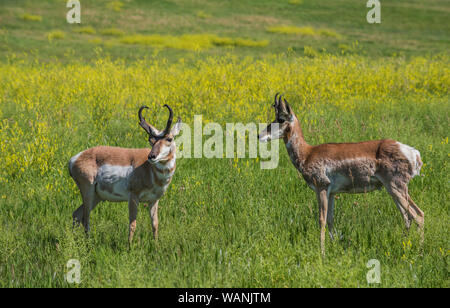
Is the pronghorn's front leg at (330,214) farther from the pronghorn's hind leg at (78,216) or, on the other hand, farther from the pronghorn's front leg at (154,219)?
the pronghorn's hind leg at (78,216)

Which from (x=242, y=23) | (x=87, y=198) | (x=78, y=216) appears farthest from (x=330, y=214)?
(x=242, y=23)

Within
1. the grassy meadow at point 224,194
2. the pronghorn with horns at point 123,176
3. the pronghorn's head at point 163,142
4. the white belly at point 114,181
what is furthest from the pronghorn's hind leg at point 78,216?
the pronghorn's head at point 163,142

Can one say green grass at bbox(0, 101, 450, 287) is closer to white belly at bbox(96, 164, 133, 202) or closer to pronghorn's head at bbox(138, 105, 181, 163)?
white belly at bbox(96, 164, 133, 202)

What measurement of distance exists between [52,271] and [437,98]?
39.0 ft

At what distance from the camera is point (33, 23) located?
38.2 m

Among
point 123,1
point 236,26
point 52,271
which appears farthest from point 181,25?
point 52,271

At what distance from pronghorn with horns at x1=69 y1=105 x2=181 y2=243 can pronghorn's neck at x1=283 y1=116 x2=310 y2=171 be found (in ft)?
4.79

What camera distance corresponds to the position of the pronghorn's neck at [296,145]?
5820mm

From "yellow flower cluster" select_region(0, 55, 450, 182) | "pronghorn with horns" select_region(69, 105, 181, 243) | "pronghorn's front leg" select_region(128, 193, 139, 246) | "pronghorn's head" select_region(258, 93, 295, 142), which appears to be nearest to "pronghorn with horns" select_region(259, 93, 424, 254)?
"pronghorn's head" select_region(258, 93, 295, 142)

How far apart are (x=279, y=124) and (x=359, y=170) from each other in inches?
44.2

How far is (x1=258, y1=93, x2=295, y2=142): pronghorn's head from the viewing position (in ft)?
19.0

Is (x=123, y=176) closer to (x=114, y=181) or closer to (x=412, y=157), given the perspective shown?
(x=114, y=181)

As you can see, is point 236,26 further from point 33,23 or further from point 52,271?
point 52,271

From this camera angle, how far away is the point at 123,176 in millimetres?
5457
